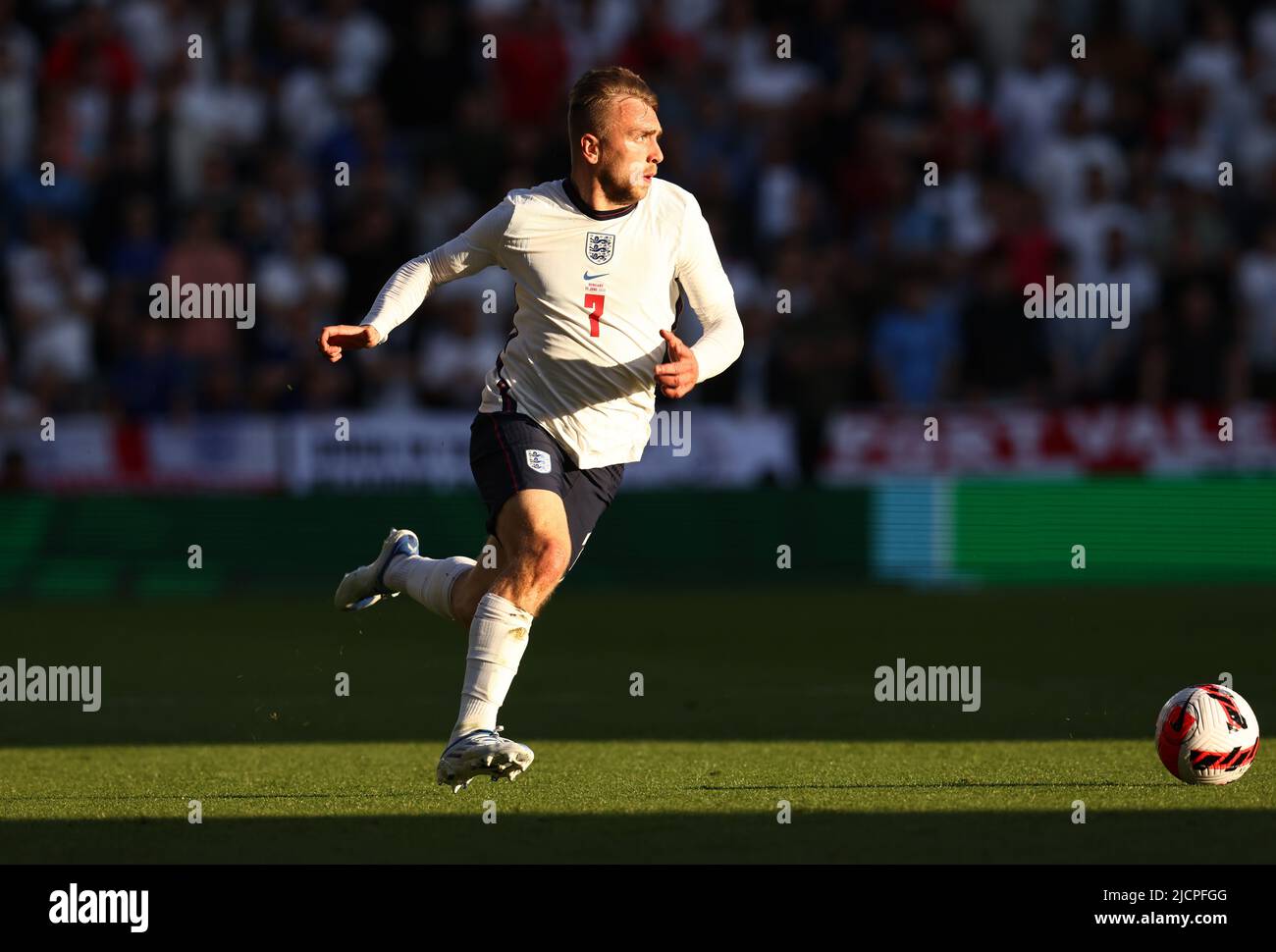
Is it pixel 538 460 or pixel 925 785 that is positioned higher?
pixel 538 460

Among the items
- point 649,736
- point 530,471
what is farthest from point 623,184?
point 649,736

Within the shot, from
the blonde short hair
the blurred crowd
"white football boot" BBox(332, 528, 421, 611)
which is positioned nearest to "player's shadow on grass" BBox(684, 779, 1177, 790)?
"white football boot" BBox(332, 528, 421, 611)

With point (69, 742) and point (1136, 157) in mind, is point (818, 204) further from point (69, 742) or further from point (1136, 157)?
point (69, 742)

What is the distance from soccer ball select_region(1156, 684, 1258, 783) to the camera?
297 inches

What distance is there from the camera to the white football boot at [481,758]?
711 centimetres

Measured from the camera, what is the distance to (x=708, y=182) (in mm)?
19328

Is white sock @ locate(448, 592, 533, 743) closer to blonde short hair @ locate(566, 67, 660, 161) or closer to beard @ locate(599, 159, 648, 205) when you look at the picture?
beard @ locate(599, 159, 648, 205)

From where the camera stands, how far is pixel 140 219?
1894 cm

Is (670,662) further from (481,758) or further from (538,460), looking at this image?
(481,758)

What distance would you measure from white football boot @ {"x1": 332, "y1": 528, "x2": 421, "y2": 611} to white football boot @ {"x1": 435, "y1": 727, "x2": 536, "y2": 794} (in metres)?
2.14

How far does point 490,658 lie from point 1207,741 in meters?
2.43

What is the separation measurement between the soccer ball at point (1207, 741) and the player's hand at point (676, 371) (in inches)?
79.8

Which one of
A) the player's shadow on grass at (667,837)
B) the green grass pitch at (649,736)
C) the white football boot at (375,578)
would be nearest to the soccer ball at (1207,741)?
the green grass pitch at (649,736)
